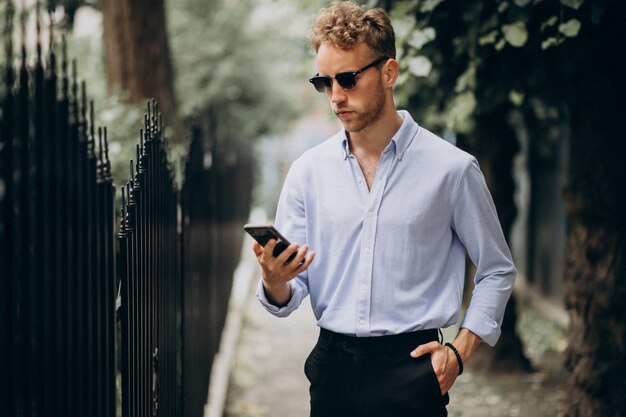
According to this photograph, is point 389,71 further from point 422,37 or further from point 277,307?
point 422,37

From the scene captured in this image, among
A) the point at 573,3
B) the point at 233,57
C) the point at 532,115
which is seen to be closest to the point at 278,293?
the point at 573,3

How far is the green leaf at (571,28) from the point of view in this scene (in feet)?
13.0

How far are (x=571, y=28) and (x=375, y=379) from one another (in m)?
2.19

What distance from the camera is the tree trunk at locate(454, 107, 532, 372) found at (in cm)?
763

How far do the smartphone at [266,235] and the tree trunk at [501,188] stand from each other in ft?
17.2

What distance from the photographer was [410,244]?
9.30 ft

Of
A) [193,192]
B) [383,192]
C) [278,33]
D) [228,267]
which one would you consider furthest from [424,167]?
[278,33]

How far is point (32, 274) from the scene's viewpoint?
6.28ft

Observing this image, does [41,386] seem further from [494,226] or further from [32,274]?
[494,226]

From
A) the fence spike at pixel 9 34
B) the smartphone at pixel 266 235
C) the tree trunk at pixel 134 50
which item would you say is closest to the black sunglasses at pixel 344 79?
the smartphone at pixel 266 235

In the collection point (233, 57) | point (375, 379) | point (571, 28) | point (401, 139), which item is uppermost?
point (233, 57)

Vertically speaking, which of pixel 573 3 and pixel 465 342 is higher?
pixel 573 3

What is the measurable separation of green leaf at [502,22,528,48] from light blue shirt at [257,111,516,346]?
4.66 feet

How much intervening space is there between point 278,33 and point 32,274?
875 inches
